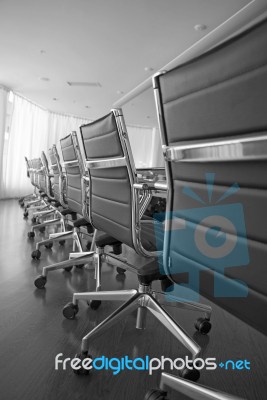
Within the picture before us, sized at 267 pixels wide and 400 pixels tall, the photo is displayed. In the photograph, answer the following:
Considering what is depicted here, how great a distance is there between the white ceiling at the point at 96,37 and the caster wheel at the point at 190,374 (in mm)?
3887

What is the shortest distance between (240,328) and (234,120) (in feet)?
4.65

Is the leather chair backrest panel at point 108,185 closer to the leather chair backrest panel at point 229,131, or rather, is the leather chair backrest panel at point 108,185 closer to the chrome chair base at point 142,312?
the chrome chair base at point 142,312

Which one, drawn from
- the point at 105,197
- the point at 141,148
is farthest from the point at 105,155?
the point at 141,148

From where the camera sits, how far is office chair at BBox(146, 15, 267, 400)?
655 mm

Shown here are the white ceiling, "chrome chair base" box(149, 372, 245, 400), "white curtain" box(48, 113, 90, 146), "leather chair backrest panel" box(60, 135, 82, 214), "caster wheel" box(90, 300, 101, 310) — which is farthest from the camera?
"white curtain" box(48, 113, 90, 146)

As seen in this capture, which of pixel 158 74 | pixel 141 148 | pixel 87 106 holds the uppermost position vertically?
pixel 87 106

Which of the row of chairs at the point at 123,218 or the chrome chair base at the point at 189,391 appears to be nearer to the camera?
the chrome chair base at the point at 189,391

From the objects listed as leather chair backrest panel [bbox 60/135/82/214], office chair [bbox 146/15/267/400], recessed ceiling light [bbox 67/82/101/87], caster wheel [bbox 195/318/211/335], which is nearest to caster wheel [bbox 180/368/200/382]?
office chair [bbox 146/15/267/400]

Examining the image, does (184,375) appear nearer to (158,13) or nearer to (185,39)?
(158,13)

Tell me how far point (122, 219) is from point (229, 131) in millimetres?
741

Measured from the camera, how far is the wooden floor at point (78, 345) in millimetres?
1162

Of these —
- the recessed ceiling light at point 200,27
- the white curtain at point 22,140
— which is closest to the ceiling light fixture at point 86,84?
the white curtain at point 22,140

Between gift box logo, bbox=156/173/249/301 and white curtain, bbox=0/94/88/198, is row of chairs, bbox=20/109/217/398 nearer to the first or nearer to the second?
gift box logo, bbox=156/173/249/301

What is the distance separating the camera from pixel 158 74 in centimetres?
92
